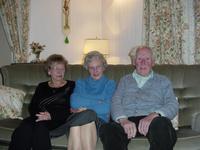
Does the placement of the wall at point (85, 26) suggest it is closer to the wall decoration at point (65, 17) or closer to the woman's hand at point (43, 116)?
the wall decoration at point (65, 17)

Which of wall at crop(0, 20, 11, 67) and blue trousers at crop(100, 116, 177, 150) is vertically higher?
wall at crop(0, 20, 11, 67)

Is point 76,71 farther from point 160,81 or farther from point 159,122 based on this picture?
point 159,122

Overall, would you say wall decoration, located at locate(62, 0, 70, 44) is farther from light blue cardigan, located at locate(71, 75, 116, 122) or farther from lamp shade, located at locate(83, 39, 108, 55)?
light blue cardigan, located at locate(71, 75, 116, 122)

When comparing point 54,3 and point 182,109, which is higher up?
point 54,3

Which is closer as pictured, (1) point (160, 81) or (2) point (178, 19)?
(1) point (160, 81)

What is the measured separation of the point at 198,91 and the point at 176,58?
1520mm

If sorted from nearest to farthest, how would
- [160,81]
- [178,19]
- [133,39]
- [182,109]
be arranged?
[160,81] < [182,109] < [178,19] < [133,39]

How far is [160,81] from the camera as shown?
2963 millimetres

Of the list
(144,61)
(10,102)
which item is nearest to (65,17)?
(10,102)

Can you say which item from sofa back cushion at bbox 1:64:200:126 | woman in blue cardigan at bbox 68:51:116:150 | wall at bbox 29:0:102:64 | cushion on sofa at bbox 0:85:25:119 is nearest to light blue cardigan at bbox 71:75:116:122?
woman in blue cardigan at bbox 68:51:116:150

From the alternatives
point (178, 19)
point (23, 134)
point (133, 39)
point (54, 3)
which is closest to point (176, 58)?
point (178, 19)

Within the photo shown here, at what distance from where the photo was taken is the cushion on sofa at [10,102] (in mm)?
3299

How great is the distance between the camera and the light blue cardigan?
9.82 ft

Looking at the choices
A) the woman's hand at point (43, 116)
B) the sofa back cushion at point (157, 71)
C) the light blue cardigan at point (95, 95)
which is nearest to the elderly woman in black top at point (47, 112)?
the woman's hand at point (43, 116)
